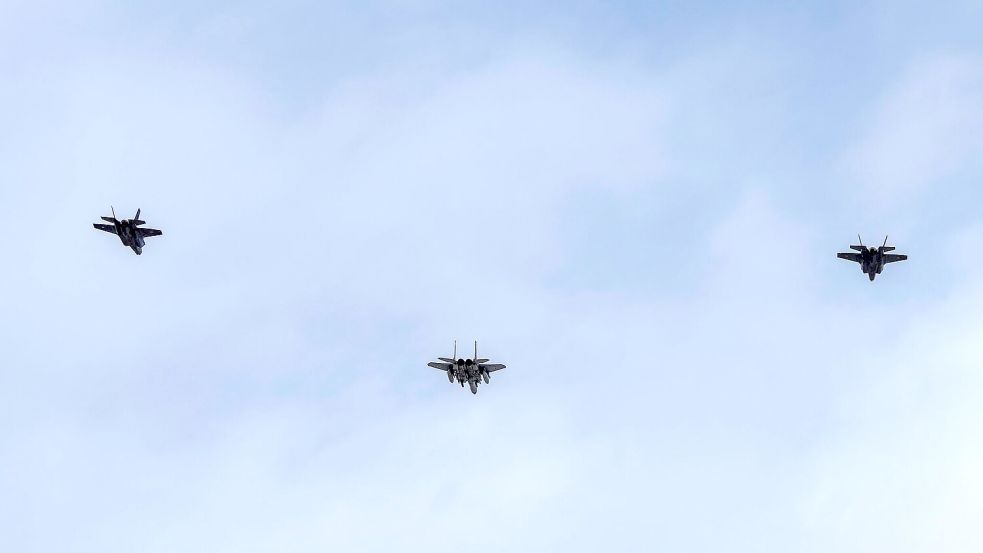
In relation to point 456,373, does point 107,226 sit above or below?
above

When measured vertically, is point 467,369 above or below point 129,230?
below

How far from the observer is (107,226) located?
165 m

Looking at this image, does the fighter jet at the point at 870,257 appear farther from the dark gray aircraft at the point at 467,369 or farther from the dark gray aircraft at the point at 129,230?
the dark gray aircraft at the point at 129,230

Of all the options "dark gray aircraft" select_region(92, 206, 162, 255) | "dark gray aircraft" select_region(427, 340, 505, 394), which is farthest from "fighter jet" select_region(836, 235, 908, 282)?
"dark gray aircraft" select_region(92, 206, 162, 255)

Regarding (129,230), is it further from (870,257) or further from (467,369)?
(870,257)

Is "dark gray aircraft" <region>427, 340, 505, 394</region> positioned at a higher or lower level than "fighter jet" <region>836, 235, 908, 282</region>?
lower

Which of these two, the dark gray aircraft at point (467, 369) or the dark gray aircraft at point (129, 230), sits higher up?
the dark gray aircraft at point (129, 230)

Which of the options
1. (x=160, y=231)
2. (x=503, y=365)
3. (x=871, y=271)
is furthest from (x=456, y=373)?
(x=871, y=271)

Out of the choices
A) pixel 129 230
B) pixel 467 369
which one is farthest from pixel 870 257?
pixel 129 230

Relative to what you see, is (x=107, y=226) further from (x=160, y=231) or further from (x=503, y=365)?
(x=503, y=365)

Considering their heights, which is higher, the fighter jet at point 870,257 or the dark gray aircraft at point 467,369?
the fighter jet at point 870,257

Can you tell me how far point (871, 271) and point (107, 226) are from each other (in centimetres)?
11331

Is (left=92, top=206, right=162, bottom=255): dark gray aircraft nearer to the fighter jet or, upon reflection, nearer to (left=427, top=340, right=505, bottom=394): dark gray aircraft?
(left=427, top=340, right=505, bottom=394): dark gray aircraft

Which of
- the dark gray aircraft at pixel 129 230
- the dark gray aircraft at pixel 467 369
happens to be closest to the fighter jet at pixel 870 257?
the dark gray aircraft at pixel 467 369
